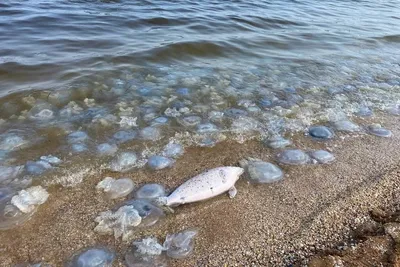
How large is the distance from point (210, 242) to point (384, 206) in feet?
4.67

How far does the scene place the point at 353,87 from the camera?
5.15 metres

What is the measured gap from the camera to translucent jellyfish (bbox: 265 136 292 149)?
354 cm

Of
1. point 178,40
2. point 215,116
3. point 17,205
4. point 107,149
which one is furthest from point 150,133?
point 178,40

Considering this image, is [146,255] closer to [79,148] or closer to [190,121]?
[79,148]

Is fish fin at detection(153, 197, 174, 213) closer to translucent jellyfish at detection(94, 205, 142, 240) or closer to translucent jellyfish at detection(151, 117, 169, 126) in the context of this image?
translucent jellyfish at detection(94, 205, 142, 240)

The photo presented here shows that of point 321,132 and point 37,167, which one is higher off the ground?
point 321,132

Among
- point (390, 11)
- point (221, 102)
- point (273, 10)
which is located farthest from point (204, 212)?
point (390, 11)

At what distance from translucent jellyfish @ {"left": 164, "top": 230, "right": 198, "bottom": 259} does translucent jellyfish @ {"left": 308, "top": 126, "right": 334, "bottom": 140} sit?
189cm

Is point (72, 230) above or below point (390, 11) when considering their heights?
below

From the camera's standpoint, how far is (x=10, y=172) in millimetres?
3033

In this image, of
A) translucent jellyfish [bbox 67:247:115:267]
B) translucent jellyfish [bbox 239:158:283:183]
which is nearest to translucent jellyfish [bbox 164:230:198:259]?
translucent jellyfish [bbox 67:247:115:267]

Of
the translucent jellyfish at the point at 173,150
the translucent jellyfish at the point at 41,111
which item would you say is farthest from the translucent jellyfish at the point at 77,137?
the translucent jellyfish at the point at 173,150

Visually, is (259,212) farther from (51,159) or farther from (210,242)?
(51,159)

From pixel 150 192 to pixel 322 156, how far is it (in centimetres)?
167
